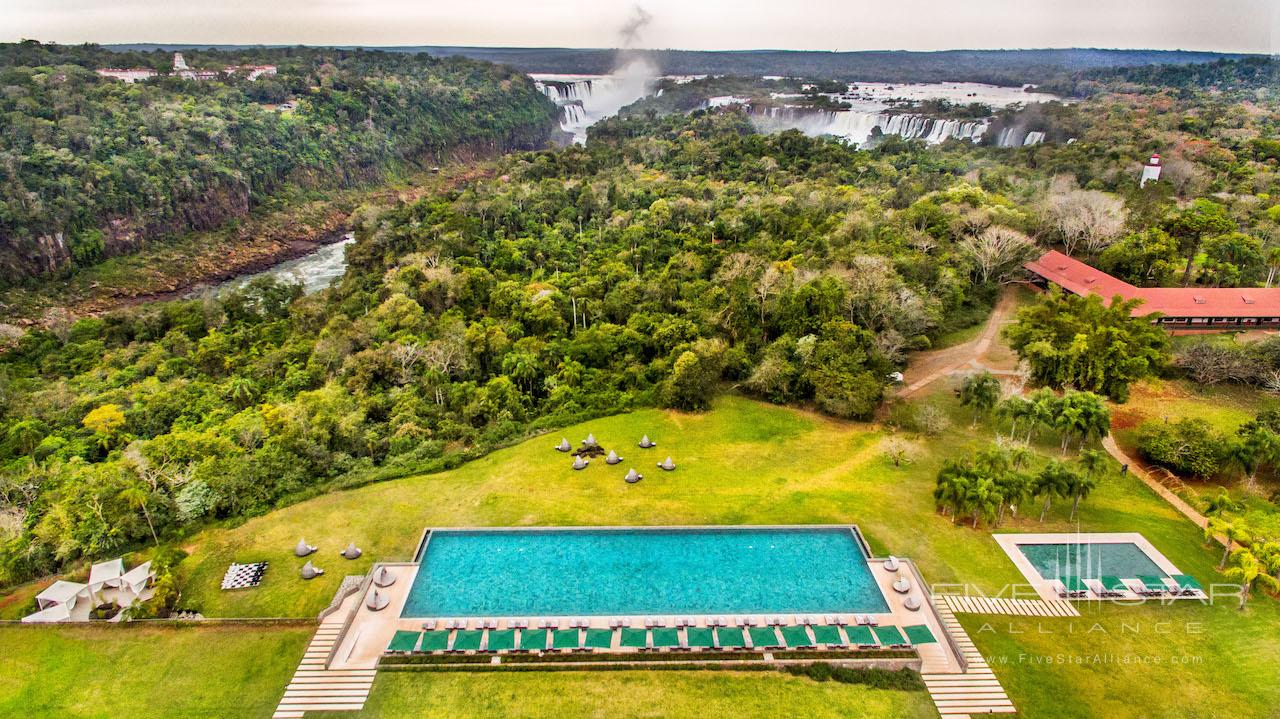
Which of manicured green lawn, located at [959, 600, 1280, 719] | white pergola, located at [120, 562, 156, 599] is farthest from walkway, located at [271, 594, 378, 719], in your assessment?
manicured green lawn, located at [959, 600, 1280, 719]

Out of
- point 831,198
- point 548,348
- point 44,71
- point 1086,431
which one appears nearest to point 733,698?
point 1086,431

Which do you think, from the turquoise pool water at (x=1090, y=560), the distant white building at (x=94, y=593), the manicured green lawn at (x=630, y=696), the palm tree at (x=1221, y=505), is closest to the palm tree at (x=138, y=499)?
the distant white building at (x=94, y=593)

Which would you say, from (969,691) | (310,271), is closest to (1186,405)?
(969,691)

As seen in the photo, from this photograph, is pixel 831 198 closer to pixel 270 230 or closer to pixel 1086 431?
pixel 1086 431

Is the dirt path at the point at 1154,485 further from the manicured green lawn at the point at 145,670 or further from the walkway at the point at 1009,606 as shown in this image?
the manicured green lawn at the point at 145,670

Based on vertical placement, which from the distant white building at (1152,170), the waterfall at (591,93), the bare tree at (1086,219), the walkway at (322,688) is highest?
the waterfall at (591,93)

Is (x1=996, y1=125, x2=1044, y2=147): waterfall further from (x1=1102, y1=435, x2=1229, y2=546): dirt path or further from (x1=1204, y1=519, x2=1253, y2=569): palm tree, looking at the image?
(x1=1204, y1=519, x2=1253, y2=569): palm tree
